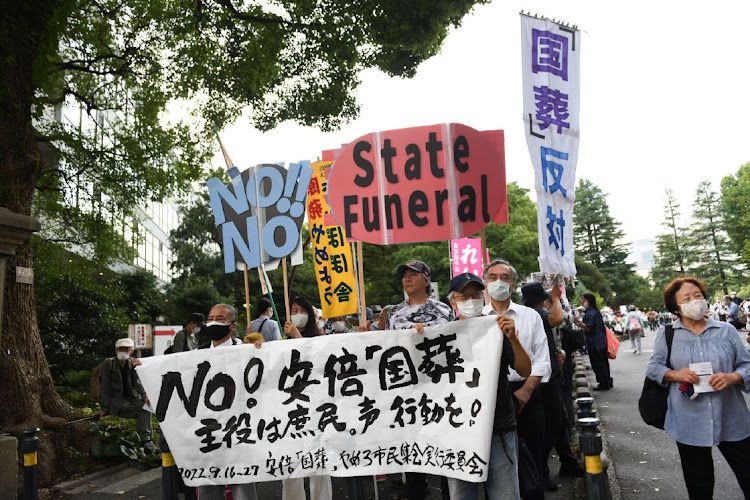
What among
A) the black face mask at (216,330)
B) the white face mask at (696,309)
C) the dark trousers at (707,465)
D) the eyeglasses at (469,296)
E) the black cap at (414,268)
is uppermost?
the black cap at (414,268)

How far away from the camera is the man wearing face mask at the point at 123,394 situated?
8172 millimetres

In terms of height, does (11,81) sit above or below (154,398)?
above

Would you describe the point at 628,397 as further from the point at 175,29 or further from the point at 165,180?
the point at 175,29

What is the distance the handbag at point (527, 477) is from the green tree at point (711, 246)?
75.1m

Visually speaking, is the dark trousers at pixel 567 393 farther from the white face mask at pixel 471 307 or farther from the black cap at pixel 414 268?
the white face mask at pixel 471 307

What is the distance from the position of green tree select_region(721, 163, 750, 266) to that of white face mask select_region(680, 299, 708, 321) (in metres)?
59.6

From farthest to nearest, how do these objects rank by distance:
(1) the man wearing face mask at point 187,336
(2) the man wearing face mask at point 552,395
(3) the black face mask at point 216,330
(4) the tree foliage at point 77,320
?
(4) the tree foliage at point 77,320 → (1) the man wearing face mask at point 187,336 → (2) the man wearing face mask at point 552,395 → (3) the black face mask at point 216,330

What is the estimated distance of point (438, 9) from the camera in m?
11.2

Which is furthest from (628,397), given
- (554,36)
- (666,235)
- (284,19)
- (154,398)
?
(666,235)

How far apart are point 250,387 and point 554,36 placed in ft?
15.8

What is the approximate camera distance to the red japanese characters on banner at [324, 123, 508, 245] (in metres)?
4.97

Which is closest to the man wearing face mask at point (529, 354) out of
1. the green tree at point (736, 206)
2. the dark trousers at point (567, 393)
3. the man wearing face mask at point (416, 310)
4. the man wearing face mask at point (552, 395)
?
the man wearing face mask at point (552, 395)

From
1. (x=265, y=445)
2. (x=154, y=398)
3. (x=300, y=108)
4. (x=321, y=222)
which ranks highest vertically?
(x=300, y=108)

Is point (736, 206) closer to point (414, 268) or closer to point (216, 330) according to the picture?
point (414, 268)
